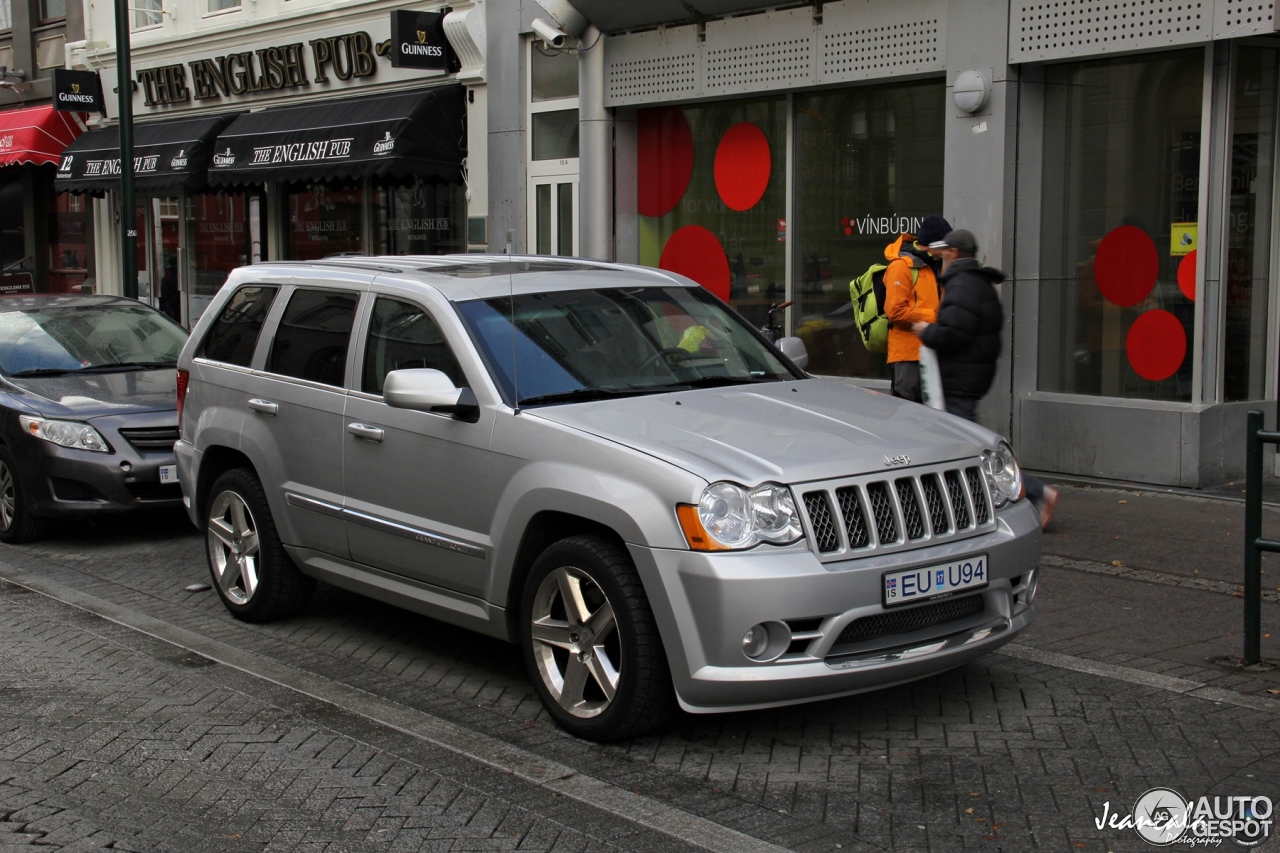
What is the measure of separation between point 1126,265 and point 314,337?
22.0 ft

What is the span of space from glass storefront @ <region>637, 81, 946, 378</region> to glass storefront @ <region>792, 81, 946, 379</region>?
1cm

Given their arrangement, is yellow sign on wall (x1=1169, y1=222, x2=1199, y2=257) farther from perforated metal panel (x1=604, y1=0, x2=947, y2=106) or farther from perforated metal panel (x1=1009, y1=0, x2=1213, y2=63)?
perforated metal panel (x1=604, y1=0, x2=947, y2=106)

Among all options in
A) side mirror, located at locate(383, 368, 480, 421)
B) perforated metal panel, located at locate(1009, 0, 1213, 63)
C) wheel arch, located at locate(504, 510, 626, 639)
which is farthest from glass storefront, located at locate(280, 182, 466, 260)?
wheel arch, located at locate(504, 510, 626, 639)

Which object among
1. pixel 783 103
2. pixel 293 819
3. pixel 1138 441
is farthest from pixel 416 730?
pixel 783 103

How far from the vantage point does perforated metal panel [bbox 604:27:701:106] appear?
45.9ft

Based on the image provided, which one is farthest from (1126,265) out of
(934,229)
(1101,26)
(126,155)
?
(126,155)

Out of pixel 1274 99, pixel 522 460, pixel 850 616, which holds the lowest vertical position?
pixel 850 616

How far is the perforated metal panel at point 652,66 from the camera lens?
1398 cm

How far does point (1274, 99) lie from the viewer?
10227mm

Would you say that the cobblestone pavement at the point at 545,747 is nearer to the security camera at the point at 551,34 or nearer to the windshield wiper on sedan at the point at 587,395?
the windshield wiper on sedan at the point at 587,395

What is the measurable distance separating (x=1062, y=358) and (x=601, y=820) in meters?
7.81

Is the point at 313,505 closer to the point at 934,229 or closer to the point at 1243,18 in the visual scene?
the point at 934,229

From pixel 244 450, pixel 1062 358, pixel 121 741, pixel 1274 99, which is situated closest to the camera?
pixel 121 741

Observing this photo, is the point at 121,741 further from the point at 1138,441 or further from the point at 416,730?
the point at 1138,441
